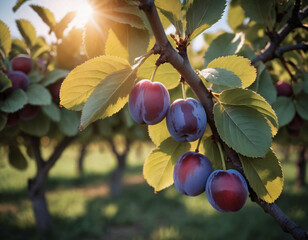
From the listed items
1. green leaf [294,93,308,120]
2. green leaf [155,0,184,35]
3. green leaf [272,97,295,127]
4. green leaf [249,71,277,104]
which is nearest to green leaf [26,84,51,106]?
green leaf [155,0,184,35]

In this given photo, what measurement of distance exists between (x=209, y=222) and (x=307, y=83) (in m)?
4.46

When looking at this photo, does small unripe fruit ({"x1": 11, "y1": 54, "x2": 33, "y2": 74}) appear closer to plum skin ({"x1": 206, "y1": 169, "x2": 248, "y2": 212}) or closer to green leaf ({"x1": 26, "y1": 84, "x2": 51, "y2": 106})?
green leaf ({"x1": 26, "y1": 84, "x2": 51, "y2": 106})

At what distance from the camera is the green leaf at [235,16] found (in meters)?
1.25

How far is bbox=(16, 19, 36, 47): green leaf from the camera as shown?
119 centimetres

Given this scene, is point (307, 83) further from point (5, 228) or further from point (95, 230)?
point (5, 228)

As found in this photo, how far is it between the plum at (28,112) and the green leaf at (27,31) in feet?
1.21

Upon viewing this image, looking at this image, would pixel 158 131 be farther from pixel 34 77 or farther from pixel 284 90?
pixel 34 77

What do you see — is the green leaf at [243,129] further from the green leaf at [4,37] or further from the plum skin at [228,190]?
the green leaf at [4,37]

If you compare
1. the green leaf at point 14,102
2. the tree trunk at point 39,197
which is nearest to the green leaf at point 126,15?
the green leaf at point 14,102

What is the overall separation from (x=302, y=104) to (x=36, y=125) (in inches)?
52.5

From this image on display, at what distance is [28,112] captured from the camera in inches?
46.3

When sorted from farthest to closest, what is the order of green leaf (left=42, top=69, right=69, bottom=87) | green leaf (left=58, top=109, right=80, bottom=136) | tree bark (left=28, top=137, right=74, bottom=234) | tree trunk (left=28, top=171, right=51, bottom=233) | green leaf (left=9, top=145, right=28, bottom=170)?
1. tree trunk (left=28, top=171, right=51, bottom=233)
2. tree bark (left=28, top=137, right=74, bottom=234)
3. green leaf (left=9, top=145, right=28, bottom=170)
4. green leaf (left=58, top=109, right=80, bottom=136)
5. green leaf (left=42, top=69, right=69, bottom=87)

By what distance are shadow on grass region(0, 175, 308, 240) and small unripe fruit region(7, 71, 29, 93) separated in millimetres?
3348

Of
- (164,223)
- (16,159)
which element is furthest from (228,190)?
(164,223)
